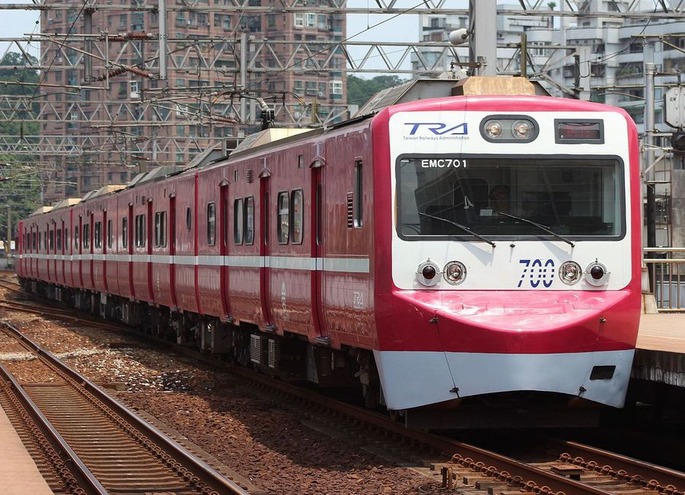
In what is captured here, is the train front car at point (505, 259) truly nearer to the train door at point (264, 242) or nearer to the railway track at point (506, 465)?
the railway track at point (506, 465)

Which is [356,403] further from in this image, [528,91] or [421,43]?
[421,43]

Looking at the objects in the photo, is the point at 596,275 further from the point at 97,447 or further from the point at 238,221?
the point at 238,221

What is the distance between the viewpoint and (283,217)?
15.0 meters

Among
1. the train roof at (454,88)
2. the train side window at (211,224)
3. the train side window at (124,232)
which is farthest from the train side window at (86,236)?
the train roof at (454,88)

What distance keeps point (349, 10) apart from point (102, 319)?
38.7 ft

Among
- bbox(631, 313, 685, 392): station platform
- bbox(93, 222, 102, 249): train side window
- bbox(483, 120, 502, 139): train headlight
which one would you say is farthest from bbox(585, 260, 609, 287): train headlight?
bbox(93, 222, 102, 249): train side window

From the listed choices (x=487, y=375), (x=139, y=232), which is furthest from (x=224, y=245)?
(x=139, y=232)

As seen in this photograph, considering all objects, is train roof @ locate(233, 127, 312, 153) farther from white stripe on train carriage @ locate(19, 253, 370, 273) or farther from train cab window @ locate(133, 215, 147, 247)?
train cab window @ locate(133, 215, 147, 247)

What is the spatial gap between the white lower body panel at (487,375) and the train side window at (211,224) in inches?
308

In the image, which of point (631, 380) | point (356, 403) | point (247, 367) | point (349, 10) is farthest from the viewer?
point (349, 10)

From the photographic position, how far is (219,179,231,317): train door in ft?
58.9

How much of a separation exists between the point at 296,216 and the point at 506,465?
4527 mm

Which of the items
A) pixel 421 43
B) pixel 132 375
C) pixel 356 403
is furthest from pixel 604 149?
pixel 421 43

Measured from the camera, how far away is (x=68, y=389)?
1859 centimetres
